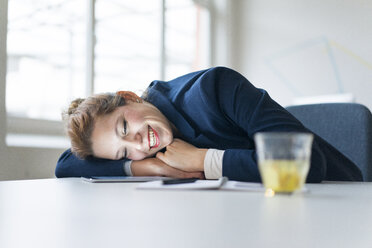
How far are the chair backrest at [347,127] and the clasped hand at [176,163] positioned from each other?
702mm

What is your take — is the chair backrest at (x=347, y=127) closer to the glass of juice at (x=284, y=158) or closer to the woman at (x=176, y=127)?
the woman at (x=176, y=127)

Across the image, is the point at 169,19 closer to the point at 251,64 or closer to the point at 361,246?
the point at 251,64

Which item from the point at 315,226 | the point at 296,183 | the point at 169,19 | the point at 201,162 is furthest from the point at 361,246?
the point at 169,19

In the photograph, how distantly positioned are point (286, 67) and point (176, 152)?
8.97ft

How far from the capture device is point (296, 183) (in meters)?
0.64

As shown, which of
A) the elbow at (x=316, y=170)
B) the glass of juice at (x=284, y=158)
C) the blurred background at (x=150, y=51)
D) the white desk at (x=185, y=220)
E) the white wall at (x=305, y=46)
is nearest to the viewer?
the white desk at (x=185, y=220)

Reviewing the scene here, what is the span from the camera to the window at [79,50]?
2.05 m

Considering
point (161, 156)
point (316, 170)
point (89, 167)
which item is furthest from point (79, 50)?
point (316, 170)

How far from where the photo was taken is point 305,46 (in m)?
3.69

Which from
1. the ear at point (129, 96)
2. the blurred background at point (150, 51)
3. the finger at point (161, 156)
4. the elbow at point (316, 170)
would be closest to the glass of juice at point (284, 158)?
the elbow at point (316, 170)

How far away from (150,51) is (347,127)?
1.85 m

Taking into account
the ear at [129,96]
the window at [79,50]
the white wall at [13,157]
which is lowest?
the white wall at [13,157]

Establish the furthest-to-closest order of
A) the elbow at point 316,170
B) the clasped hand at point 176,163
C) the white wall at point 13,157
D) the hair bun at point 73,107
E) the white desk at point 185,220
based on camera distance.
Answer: the white wall at point 13,157 < the hair bun at point 73,107 < the clasped hand at point 176,163 < the elbow at point 316,170 < the white desk at point 185,220

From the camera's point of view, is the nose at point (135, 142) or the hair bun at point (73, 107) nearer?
the nose at point (135, 142)
